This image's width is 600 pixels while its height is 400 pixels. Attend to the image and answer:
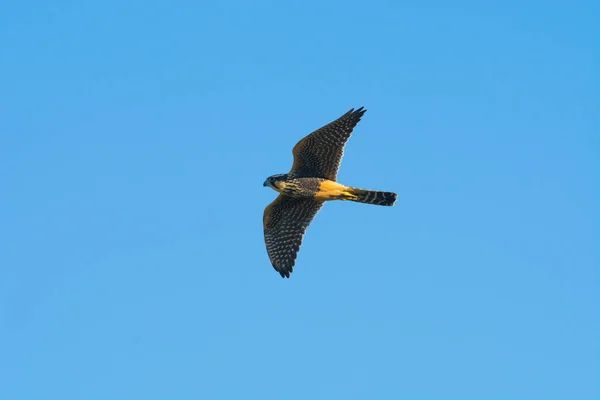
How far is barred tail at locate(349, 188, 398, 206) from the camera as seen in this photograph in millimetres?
18156

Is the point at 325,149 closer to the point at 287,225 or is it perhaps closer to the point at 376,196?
the point at 376,196

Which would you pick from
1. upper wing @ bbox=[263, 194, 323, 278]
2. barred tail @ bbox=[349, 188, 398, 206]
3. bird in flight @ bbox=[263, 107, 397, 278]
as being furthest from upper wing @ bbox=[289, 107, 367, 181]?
upper wing @ bbox=[263, 194, 323, 278]

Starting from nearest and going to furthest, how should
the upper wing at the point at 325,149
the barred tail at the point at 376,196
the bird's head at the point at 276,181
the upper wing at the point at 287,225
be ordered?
the upper wing at the point at 325,149 → the barred tail at the point at 376,196 → the bird's head at the point at 276,181 → the upper wing at the point at 287,225

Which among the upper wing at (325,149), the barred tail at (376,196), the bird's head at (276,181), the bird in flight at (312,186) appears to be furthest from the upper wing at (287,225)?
the barred tail at (376,196)

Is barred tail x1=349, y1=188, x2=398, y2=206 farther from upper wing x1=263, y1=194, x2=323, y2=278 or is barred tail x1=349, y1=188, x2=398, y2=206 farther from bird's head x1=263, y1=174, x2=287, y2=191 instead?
bird's head x1=263, y1=174, x2=287, y2=191

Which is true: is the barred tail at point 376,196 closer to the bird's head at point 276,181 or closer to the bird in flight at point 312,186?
the bird in flight at point 312,186

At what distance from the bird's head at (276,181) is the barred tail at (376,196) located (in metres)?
1.48

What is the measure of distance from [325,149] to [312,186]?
81 cm

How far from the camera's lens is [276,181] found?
727 inches

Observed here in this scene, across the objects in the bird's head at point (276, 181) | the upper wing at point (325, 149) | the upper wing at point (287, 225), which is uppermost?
the upper wing at point (325, 149)

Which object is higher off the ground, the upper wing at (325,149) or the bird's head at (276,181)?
the upper wing at (325,149)

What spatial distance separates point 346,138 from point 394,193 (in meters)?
1.49

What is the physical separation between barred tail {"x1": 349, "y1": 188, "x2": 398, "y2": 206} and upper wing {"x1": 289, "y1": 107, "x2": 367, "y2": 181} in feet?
1.95

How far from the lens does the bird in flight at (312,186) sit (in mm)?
18031
